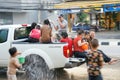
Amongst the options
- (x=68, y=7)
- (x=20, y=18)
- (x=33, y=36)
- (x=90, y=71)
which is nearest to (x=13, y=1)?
(x=20, y=18)

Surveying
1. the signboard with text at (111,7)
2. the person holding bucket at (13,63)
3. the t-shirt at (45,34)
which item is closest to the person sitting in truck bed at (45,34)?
the t-shirt at (45,34)

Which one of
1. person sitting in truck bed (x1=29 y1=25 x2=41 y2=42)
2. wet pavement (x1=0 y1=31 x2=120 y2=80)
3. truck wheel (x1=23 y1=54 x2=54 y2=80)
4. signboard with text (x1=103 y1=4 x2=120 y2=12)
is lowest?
wet pavement (x1=0 y1=31 x2=120 y2=80)

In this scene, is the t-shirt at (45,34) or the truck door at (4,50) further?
the truck door at (4,50)

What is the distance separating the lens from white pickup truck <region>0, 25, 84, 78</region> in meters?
10.1

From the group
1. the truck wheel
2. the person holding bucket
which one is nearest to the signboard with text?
the truck wheel

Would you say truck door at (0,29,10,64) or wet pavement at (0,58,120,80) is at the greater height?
truck door at (0,29,10,64)

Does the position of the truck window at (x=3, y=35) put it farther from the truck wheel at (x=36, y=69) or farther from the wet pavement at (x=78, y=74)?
the wet pavement at (x=78, y=74)

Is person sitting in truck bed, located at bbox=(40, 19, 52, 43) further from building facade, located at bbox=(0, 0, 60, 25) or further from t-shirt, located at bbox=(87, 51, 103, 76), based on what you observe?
building facade, located at bbox=(0, 0, 60, 25)

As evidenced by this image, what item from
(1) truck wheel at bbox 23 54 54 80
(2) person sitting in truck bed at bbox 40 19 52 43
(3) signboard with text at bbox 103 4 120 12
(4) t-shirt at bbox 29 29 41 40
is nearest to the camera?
(1) truck wheel at bbox 23 54 54 80

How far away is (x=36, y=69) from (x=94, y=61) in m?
3.89

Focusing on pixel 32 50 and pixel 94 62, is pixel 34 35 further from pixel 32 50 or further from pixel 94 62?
pixel 94 62

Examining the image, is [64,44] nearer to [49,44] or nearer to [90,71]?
[49,44]

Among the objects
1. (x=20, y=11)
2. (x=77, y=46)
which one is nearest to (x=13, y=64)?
(x=77, y=46)

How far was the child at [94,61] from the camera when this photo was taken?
6.88 m
